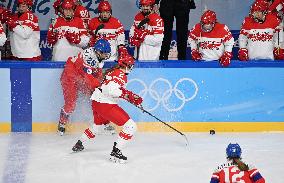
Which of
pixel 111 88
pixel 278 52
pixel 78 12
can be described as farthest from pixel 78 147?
pixel 278 52

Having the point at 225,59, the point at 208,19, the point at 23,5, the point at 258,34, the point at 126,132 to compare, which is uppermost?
the point at 23,5

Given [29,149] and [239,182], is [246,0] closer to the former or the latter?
[29,149]

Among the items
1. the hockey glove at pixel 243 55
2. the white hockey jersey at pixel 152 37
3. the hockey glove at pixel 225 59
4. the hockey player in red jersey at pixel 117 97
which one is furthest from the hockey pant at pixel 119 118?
the hockey glove at pixel 243 55

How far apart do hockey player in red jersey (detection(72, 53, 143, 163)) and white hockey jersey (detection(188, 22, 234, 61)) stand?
1.70 m

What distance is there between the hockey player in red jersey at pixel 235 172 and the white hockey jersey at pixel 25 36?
4725 mm

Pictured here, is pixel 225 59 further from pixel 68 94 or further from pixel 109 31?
pixel 68 94

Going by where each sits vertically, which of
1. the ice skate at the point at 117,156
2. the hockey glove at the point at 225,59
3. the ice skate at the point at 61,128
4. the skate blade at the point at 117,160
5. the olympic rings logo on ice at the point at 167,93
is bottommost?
the skate blade at the point at 117,160

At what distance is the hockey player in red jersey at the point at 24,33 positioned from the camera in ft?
31.9

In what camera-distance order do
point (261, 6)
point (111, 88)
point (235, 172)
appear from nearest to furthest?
point (235, 172) → point (111, 88) → point (261, 6)

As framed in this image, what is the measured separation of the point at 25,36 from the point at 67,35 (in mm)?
564

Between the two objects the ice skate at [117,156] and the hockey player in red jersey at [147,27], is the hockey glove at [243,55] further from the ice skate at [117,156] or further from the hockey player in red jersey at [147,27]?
the ice skate at [117,156]

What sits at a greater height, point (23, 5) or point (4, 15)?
point (23, 5)

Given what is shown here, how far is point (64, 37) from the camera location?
974 cm

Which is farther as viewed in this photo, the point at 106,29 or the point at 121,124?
the point at 106,29
